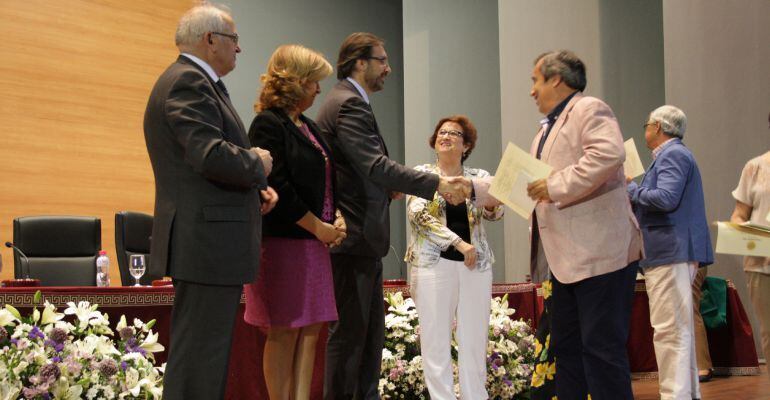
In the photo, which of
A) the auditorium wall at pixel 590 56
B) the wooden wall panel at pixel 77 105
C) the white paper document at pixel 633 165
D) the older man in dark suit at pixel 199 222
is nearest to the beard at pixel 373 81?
the older man in dark suit at pixel 199 222

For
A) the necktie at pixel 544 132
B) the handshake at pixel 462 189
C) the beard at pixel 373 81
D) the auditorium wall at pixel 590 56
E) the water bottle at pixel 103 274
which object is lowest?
the water bottle at pixel 103 274

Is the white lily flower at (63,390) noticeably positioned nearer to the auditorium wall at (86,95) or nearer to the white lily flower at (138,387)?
the white lily flower at (138,387)

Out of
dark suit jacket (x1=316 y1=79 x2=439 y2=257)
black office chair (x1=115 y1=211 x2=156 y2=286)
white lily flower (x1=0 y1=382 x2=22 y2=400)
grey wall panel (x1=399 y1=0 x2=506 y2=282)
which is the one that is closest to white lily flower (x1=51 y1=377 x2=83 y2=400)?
white lily flower (x1=0 y1=382 x2=22 y2=400)

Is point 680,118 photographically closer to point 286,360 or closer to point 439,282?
point 439,282

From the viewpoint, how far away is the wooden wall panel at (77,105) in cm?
634

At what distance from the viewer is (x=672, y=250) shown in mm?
3699

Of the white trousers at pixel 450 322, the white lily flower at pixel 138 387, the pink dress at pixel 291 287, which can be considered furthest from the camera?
the white trousers at pixel 450 322

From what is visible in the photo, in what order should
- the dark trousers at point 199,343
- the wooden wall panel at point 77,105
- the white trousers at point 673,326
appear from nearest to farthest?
the dark trousers at point 199,343, the white trousers at point 673,326, the wooden wall panel at point 77,105

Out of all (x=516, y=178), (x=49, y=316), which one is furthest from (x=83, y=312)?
(x=516, y=178)

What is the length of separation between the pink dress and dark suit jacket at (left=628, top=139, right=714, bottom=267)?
1.78 m

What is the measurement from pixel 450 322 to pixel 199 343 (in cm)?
156

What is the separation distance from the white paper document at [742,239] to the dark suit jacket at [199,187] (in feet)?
4.33

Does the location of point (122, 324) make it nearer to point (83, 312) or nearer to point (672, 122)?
point (83, 312)

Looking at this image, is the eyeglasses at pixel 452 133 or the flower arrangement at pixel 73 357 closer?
the flower arrangement at pixel 73 357
